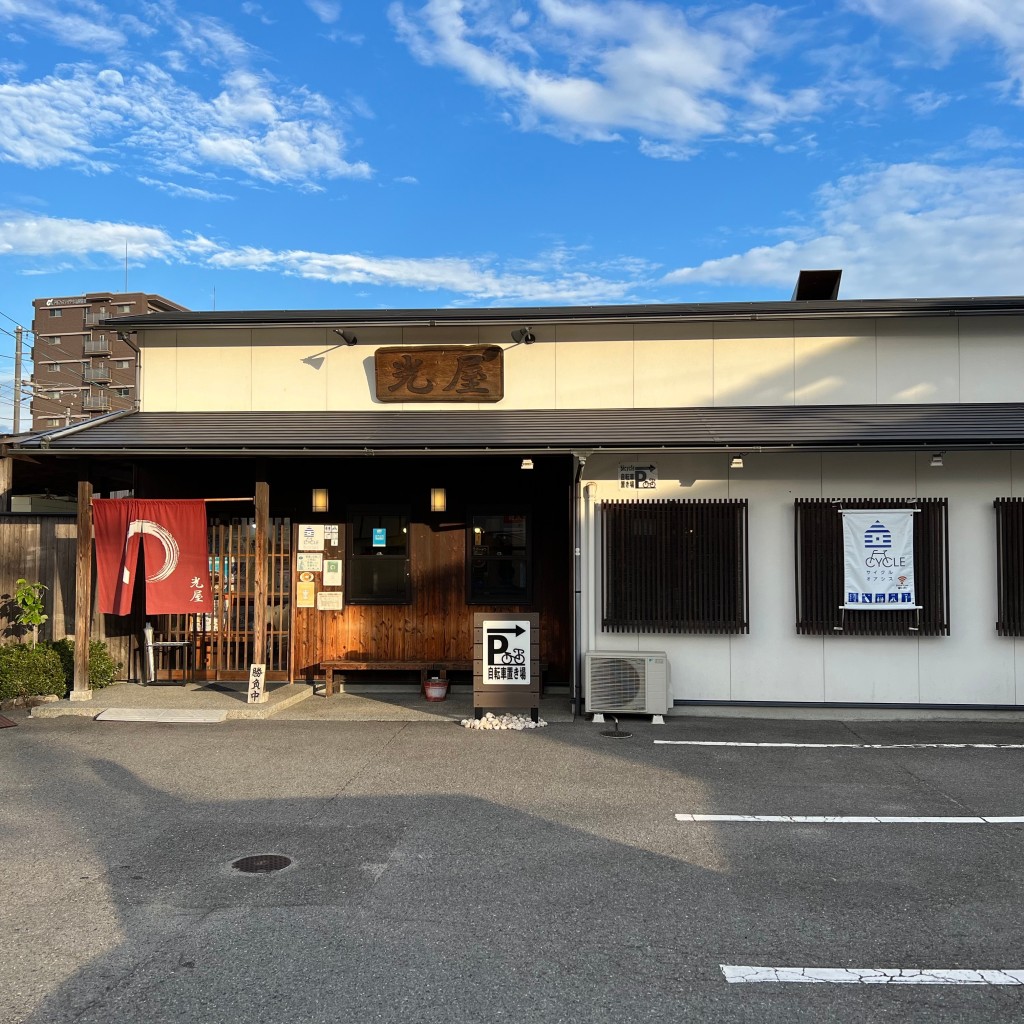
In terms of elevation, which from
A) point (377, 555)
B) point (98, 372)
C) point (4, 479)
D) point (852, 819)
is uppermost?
point (98, 372)

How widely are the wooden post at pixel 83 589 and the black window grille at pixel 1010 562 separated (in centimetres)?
1104

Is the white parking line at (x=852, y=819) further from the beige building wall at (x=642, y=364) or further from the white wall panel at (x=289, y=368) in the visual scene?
the white wall panel at (x=289, y=368)

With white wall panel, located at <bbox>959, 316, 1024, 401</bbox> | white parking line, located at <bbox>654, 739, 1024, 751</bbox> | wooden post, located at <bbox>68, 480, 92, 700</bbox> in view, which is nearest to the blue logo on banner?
white wall panel, located at <bbox>959, 316, 1024, 401</bbox>

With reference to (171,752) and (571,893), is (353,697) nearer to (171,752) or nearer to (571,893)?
(171,752)

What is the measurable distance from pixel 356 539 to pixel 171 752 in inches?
177

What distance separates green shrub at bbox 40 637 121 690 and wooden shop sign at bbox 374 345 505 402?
17.0 ft

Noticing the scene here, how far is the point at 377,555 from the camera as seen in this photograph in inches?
488

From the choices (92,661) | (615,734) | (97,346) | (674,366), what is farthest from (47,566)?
(97,346)

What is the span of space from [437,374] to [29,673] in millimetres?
6393

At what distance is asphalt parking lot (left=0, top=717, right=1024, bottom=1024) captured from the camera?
3.80 m

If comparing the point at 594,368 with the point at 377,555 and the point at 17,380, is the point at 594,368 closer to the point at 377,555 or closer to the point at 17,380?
the point at 377,555

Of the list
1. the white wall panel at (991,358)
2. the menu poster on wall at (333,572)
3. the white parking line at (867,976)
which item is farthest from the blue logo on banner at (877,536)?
the menu poster on wall at (333,572)

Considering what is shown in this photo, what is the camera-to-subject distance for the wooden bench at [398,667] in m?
11.6

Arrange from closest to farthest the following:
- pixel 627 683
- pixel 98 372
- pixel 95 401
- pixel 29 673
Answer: pixel 627 683
pixel 29 673
pixel 95 401
pixel 98 372
